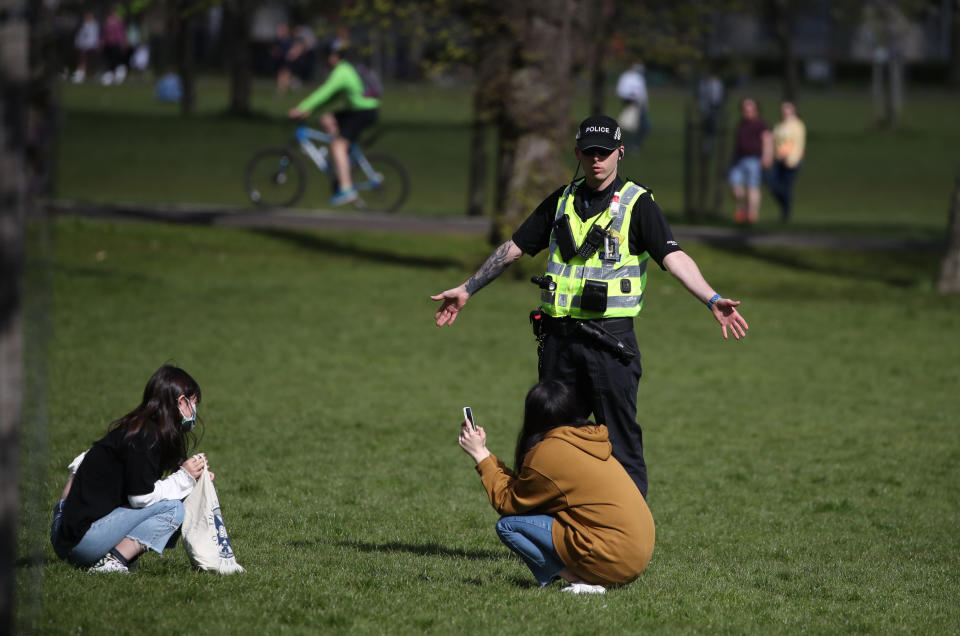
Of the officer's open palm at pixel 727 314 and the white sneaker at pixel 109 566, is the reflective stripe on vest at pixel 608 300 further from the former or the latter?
the white sneaker at pixel 109 566

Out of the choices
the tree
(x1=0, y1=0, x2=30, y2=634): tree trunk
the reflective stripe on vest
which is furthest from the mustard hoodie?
the tree

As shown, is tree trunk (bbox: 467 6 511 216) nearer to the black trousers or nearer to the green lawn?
the green lawn

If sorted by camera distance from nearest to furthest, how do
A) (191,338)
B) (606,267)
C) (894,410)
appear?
(606,267)
(894,410)
(191,338)

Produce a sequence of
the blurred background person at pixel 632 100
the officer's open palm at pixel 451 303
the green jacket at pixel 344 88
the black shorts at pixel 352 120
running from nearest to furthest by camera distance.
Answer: the officer's open palm at pixel 451 303, the green jacket at pixel 344 88, the black shorts at pixel 352 120, the blurred background person at pixel 632 100

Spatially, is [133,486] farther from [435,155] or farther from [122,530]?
[435,155]

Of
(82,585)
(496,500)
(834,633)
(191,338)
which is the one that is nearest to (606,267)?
(496,500)

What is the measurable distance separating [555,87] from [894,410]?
22.6 feet

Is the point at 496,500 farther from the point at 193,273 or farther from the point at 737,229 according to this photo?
the point at 737,229

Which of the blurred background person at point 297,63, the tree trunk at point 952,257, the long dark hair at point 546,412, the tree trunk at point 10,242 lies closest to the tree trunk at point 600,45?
the tree trunk at point 952,257

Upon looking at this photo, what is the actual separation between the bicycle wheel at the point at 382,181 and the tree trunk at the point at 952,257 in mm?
8151

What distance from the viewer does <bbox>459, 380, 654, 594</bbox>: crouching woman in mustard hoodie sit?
5.30 m

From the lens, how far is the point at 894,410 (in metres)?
10.9

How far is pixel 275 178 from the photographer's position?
20.5 metres

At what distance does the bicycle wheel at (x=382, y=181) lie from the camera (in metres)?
20.1
